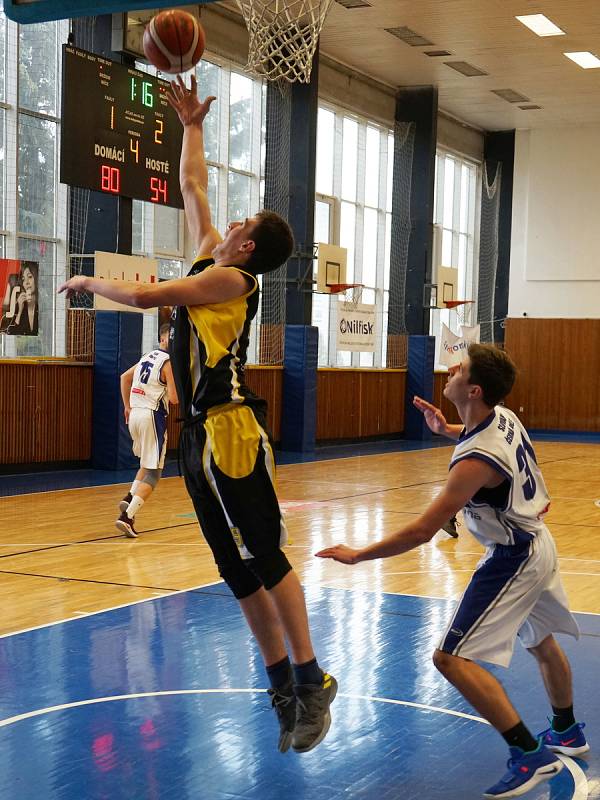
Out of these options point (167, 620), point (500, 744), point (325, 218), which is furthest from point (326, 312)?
point (500, 744)

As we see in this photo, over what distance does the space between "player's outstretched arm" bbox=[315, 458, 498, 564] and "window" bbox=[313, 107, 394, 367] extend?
1487 centimetres

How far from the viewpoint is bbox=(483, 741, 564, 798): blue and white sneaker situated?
3.24 m

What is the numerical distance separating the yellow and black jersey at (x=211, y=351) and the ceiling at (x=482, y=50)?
41.6 feet

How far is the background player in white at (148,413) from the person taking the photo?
27.5 ft

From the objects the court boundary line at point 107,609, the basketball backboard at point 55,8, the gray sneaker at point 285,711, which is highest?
the basketball backboard at point 55,8

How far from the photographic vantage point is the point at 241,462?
11.7 feet

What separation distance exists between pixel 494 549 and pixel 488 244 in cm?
2117

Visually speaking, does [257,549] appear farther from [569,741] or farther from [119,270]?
[119,270]

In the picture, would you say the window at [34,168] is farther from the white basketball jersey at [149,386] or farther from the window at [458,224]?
the window at [458,224]

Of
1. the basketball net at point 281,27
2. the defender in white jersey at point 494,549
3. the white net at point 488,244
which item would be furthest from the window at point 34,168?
the white net at point 488,244

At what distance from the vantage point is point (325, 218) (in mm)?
18953

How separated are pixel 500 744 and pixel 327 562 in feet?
12.0

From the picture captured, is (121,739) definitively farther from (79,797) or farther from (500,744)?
(500,744)

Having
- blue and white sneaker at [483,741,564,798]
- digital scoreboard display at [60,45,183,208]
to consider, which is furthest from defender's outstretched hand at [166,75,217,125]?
digital scoreboard display at [60,45,183,208]
